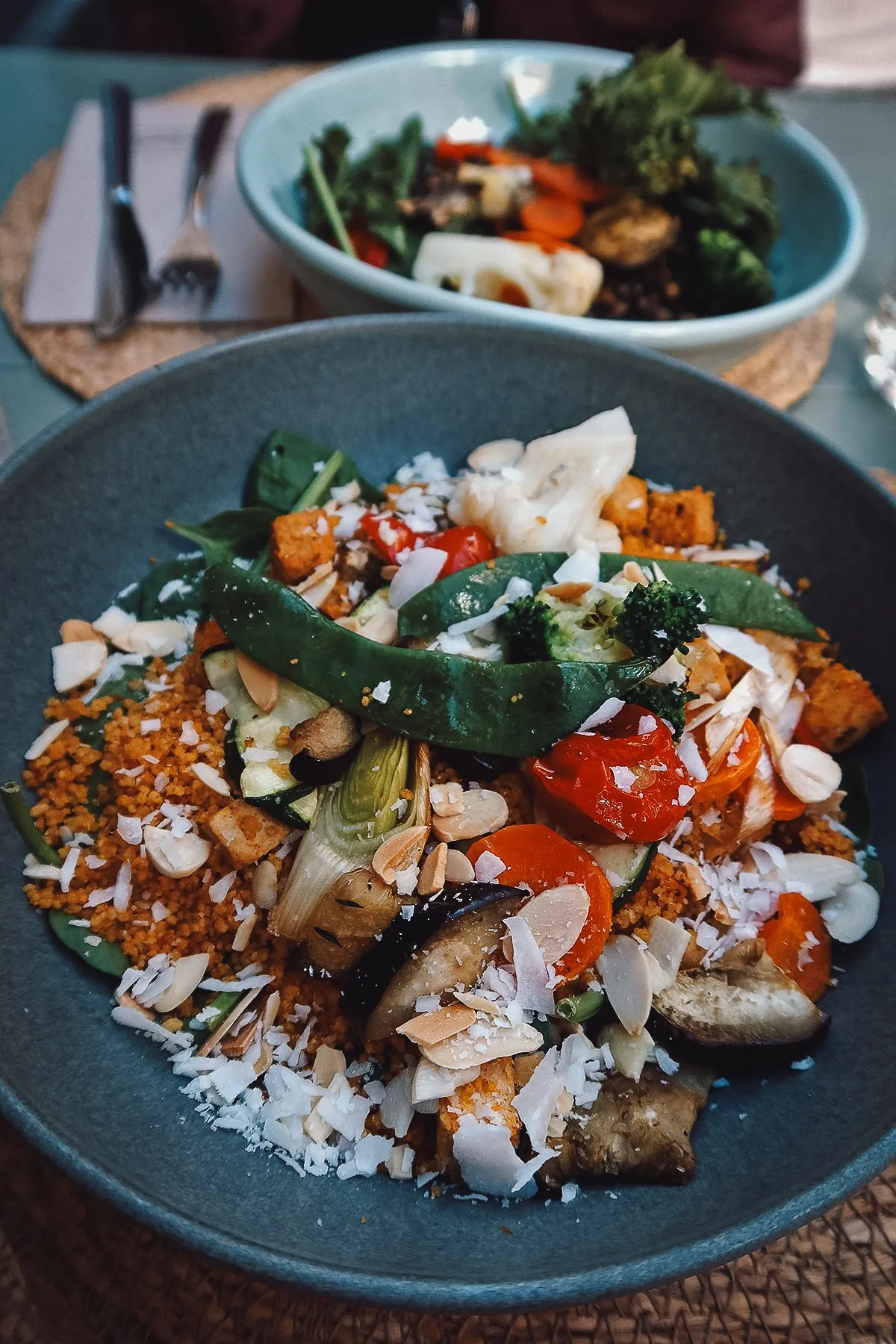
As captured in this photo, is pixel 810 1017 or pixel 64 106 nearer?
pixel 810 1017

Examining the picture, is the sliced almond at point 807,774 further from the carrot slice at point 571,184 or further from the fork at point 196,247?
the fork at point 196,247

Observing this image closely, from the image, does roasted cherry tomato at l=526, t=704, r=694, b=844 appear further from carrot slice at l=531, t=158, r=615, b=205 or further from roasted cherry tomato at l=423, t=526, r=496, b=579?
carrot slice at l=531, t=158, r=615, b=205

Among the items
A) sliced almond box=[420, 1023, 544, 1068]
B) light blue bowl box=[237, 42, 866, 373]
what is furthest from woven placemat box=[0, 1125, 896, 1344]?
light blue bowl box=[237, 42, 866, 373]

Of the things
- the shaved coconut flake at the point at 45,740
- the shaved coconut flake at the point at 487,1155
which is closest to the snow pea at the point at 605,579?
the shaved coconut flake at the point at 45,740

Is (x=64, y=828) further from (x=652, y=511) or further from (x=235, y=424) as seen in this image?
(x=652, y=511)

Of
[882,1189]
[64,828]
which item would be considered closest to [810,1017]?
[882,1189]

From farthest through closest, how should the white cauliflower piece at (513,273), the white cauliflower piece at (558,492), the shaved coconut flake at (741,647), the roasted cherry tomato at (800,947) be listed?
the white cauliflower piece at (513,273), the white cauliflower piece at (558,492), the shaved coconut flake at (741,647), the roasted cherry tomato at (800,947)
